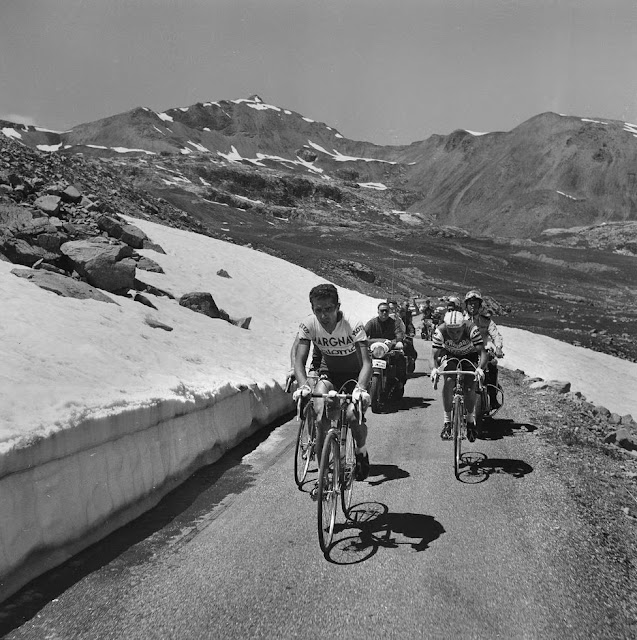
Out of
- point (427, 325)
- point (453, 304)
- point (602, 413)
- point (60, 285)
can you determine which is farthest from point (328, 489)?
point (427, 325)

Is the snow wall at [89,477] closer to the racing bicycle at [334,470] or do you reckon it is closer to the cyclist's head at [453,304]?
the racing bicycle at [334,470]

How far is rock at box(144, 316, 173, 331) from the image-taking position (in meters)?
12.4

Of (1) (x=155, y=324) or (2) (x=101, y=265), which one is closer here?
(1) (x=155, y=324)

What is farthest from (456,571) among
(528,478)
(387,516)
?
(528,478)

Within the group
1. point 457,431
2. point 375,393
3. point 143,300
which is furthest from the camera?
point 143,300

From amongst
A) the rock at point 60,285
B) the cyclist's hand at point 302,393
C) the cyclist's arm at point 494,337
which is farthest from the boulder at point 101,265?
the cyclist's hand at point 302,393

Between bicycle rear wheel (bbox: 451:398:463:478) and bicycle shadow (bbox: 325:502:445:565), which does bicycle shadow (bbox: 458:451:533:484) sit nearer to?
bicycle rear wheel (bbox: 451:398:463:478)

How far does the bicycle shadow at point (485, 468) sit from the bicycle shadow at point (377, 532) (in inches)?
56.9

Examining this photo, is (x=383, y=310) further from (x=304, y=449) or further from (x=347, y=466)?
(x=347, y=466)

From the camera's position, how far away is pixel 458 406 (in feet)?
24.4

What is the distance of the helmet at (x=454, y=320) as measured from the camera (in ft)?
25.4

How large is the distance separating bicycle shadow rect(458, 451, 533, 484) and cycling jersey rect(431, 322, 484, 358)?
4.36 feet

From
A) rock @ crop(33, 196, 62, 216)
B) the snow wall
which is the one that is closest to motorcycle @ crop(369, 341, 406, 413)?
the snow wall

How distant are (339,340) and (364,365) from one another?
35cm
